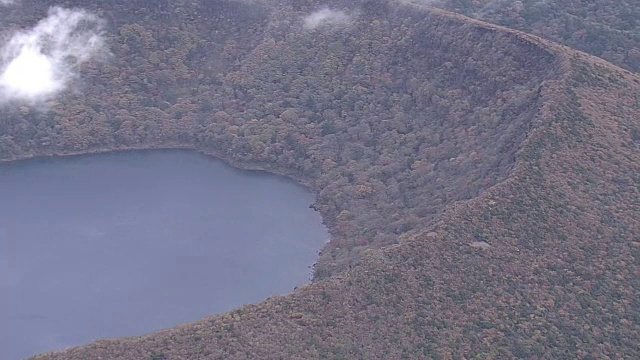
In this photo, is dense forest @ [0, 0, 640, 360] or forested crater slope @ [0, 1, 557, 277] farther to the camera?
forested crater slope @ [0, 1, 557, 277]

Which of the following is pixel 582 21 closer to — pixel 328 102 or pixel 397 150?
pixel 397 150

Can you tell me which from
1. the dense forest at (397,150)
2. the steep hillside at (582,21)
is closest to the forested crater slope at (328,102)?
the dense forest at (397,150)

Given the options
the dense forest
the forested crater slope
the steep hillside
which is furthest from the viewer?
the steep hillside

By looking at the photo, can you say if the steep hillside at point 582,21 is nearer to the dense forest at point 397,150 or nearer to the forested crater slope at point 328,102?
the dense forest at point 397,150

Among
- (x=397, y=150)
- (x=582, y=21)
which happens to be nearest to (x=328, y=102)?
(x=397, y=150)

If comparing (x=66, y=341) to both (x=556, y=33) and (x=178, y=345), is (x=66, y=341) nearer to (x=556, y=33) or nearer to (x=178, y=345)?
(x=178, y=345)

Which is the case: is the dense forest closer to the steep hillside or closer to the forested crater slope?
the forested crater slope

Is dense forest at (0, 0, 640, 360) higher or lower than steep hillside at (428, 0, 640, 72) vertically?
lower

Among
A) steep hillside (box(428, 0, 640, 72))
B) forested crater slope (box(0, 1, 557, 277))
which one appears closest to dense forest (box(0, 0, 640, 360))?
forested crater slope (box(0, 1, 557, 277))
